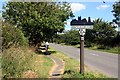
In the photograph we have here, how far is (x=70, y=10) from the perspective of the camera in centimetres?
4597

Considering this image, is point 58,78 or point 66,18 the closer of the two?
point 58,78

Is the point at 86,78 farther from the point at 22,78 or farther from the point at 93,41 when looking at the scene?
the point at 93,41

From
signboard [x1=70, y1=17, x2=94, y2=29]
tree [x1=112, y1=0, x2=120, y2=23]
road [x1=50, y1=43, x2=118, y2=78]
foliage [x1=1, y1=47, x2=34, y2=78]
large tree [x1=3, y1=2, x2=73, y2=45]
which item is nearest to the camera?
foliage [x1=1, y1=47, x2=34, y2=78]

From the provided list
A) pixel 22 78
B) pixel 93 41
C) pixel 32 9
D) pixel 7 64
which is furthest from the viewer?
pixel 93 41

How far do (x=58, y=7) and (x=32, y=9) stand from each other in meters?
5.17

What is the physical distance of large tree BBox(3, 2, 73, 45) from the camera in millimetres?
37594

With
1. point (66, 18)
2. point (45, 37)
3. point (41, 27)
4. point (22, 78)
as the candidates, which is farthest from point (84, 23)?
point (66, 18)

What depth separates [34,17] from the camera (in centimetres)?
3756

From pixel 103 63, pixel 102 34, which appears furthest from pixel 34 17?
pixel 102 34

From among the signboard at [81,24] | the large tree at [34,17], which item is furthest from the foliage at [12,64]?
the large tree at [34,17]

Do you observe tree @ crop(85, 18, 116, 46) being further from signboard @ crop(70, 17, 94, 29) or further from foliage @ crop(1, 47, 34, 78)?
foliage @ crop(1, 47, 34, 78)

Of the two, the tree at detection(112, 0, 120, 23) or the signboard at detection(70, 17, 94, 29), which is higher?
the tree at detection(112, 0, 120, 23)

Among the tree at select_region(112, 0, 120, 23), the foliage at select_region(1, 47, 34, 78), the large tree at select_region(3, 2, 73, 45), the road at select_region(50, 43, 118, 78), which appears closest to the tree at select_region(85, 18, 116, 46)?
the tree at select_region(112, 0, 120, 23)

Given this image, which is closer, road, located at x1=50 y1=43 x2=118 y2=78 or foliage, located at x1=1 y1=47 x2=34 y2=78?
foliage, located at x1=1 y1=47 x2=34 y2=78
